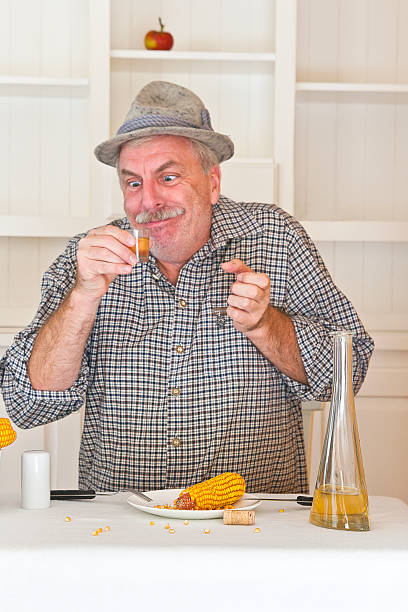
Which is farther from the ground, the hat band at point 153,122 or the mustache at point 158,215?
the hat band at point 153,122

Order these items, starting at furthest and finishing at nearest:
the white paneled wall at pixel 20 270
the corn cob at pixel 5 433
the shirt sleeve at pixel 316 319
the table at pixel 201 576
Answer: the white paneled wall at pixel 20 270
the shirt sleeve at pixel 316 319
the corn cob at pixel 5 433
the table at pixel 201 576

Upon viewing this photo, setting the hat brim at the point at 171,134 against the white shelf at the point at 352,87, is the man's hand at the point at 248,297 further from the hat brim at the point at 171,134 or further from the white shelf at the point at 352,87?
the white shelf at the point at 352,87

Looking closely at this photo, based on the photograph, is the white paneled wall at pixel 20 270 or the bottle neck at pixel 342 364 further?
the white paneled wall at pixel 20 270

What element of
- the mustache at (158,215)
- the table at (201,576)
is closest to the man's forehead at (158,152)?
the mustache at (158,215)

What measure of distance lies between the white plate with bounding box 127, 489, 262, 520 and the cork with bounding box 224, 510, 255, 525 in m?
0.02

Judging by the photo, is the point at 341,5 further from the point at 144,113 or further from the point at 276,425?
the point at 276,425

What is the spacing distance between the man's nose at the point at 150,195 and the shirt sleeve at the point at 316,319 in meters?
0.35

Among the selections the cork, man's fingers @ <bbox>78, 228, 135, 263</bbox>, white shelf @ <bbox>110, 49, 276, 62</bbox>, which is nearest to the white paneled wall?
white shelf @ <bbox>110, 49, 276, 62</bbox>

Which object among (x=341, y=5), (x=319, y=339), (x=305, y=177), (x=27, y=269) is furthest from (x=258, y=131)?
(x=319, y=339)

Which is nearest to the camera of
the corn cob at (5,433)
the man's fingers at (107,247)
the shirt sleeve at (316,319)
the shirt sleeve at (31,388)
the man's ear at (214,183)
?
the corn cob at (5,433)

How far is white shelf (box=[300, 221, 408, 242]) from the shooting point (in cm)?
280

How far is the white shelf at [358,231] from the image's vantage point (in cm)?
280

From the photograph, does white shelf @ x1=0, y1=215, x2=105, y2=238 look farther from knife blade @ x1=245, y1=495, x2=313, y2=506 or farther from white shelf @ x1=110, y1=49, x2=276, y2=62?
knife blade @ x1=245, y1=495, x2=313, y2=506

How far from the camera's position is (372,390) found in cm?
291
